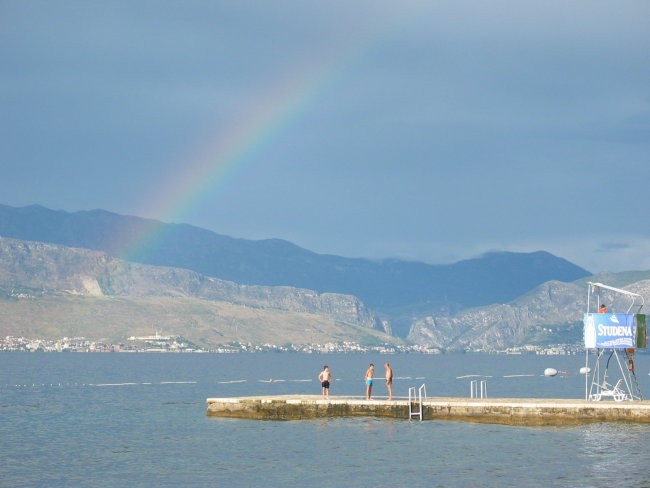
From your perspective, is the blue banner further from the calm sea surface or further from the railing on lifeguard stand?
the railing on lifeguard stand

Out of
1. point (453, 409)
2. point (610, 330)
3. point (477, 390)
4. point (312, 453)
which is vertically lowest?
point (312, 453)

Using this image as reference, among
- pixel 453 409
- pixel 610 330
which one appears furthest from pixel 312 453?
pixel 610 330

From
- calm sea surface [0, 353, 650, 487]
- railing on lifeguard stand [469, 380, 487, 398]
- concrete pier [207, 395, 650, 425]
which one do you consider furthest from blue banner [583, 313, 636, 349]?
railing on lifeguard stand [469, 380, 487, 398]

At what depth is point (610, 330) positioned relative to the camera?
85.5 m

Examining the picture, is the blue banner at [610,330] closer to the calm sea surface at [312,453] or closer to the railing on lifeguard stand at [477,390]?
the calm sea surface at [312,453]

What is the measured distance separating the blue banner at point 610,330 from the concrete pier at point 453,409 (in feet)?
16.3

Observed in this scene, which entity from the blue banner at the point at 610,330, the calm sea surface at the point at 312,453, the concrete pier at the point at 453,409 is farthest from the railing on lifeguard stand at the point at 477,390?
the blue banner at the point at 610,330

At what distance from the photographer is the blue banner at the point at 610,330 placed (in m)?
85.2

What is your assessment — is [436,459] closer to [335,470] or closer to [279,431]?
[335,470]

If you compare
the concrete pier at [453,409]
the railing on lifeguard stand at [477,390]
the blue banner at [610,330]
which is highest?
the blue banner at [610,330]

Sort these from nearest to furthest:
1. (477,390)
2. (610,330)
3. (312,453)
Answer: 1. (312,453)
2. (610,330)
3. (477,390)

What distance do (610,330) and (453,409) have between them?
1464 centimetres

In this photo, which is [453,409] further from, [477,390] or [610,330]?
[477,390]

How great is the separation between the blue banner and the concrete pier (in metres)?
4.97
